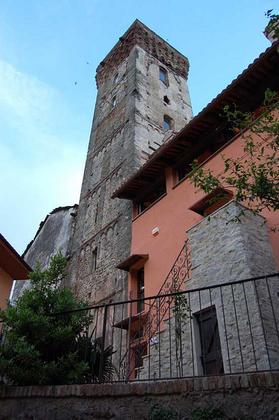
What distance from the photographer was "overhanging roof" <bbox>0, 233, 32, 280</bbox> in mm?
9781

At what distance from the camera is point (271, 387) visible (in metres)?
3.67

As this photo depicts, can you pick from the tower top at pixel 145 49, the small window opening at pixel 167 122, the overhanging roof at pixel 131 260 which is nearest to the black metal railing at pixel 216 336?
the overhanging roof at pixel 131 260

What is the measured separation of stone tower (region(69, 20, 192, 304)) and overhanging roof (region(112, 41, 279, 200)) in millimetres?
3191

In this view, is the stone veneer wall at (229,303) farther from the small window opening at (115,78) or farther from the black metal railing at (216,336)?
the small window opening at (115,78)

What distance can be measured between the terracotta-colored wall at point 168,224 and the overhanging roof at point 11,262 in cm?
367

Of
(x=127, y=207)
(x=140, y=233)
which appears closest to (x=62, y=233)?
(x=127, y=207)

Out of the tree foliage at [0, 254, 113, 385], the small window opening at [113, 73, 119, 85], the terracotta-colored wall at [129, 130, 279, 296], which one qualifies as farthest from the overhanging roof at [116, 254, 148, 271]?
the small window opening at [113, 73, 119, 85]

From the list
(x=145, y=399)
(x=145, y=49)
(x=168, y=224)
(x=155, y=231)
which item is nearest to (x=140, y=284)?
(x=155, y=231)

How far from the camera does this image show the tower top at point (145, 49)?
2586 cm

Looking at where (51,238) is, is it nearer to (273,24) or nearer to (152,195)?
(152,195)

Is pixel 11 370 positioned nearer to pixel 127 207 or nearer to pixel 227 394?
pixel 227 394

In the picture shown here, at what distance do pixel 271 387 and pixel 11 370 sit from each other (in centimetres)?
369

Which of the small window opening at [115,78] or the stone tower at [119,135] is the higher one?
the small window opening at [115,78]

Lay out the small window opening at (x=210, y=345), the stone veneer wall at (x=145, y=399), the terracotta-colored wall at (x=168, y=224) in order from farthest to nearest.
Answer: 1. the terracotta-colored wall at (x=168, y=224)
2. the small window opening at (x=210, y=345)
3. the stone veneer wall at (x=145, y=399)
